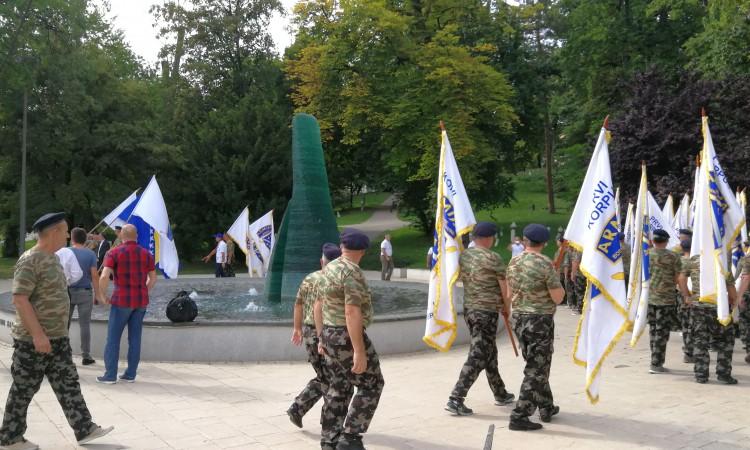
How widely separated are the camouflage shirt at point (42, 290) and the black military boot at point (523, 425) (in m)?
4.06

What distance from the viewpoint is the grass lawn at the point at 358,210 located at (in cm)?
5699

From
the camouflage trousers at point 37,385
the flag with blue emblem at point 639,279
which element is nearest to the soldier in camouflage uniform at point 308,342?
the camouflage trousers at point 37,385

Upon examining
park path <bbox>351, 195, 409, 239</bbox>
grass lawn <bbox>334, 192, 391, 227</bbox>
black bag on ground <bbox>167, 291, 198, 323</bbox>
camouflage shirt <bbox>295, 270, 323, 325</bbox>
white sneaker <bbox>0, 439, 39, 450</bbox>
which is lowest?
white sneaker <bbox>0, 439, 39, 450</bbox>

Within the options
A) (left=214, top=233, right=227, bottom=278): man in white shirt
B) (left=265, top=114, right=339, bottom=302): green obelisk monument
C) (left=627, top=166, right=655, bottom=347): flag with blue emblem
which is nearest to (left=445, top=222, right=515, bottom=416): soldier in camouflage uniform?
(left=627, top=166, right=655, bottom=347): flag with blue emblem

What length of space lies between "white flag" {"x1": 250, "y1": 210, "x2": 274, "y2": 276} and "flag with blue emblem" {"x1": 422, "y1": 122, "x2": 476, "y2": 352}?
14.2 meters

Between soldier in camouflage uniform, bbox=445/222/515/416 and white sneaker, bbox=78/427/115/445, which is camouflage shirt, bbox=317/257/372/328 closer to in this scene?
soldier in camouflage uniform, bbox=445/222/515/416

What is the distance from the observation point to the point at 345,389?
5.83 m

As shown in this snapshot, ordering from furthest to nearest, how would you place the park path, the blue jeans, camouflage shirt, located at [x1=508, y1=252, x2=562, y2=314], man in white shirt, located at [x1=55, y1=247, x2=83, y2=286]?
the park path → man in white shirt, located at [x1=55, y1=247, x2=83, y2=286] → the blue jeans → camouflage shirt, located at [x1=508, y1=252, x2=562, y2=314]

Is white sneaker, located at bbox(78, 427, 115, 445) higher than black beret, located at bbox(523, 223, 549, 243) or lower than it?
lower

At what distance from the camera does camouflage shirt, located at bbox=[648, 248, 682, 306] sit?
988cm

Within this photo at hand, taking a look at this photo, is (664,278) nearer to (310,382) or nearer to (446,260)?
(446,260)

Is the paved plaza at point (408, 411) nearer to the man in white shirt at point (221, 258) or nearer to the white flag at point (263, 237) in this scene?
the white flag at point (263, 237)

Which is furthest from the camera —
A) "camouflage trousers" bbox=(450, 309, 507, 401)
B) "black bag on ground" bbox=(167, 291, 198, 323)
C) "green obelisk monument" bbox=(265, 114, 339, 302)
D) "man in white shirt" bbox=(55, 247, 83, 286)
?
"green obelisk monument" bbox=(265, 114, 339, 302)

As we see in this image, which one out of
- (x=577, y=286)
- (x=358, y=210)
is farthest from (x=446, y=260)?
(x=358, y=210)
